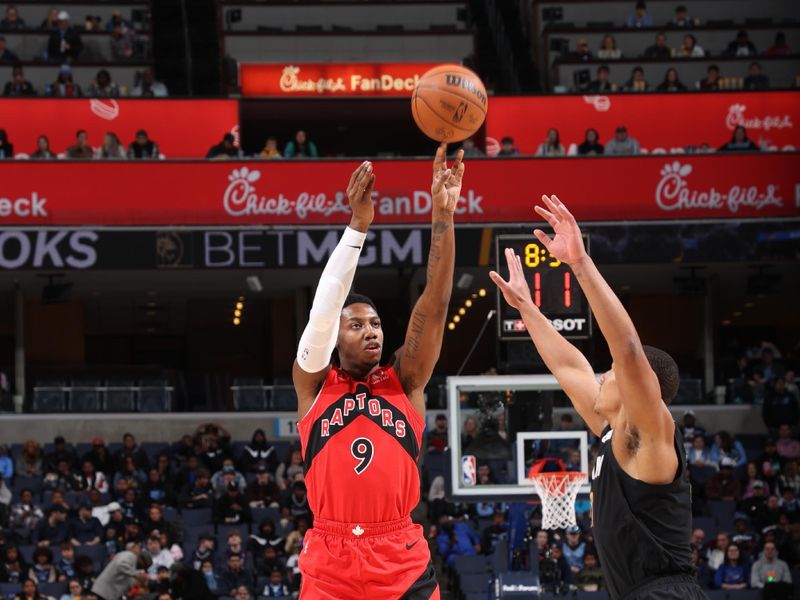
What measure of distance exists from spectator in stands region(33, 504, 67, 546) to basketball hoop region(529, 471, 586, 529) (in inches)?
299

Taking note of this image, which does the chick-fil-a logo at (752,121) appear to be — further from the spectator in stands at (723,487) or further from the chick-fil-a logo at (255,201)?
the spectator in stands at (723,487)

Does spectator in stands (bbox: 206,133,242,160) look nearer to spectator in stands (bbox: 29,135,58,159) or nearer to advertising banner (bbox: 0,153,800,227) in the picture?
advertising banner (bbox: 0,153,800,227)

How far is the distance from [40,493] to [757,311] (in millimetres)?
18485

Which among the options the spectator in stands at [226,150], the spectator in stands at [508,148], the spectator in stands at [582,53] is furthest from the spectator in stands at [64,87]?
the spectator in stands at [582,53]

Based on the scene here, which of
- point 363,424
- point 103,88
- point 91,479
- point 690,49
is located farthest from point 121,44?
point 363,424

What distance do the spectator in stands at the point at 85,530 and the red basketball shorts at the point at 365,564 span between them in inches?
541

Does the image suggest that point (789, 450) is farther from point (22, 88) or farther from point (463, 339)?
point (22, 88)

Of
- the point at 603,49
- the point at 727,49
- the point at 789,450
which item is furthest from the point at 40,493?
the point at 727,49

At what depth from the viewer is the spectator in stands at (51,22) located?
29797 millimetres

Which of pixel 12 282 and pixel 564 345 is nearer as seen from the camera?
pixel 564 345

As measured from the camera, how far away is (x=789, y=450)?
22.4 m

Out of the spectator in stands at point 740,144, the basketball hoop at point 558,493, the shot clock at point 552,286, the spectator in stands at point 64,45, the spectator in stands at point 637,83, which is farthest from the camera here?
the spectator in stands at point 64,45

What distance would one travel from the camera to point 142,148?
82.7 ft

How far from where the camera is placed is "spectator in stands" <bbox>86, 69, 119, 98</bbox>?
27562 millimetres
